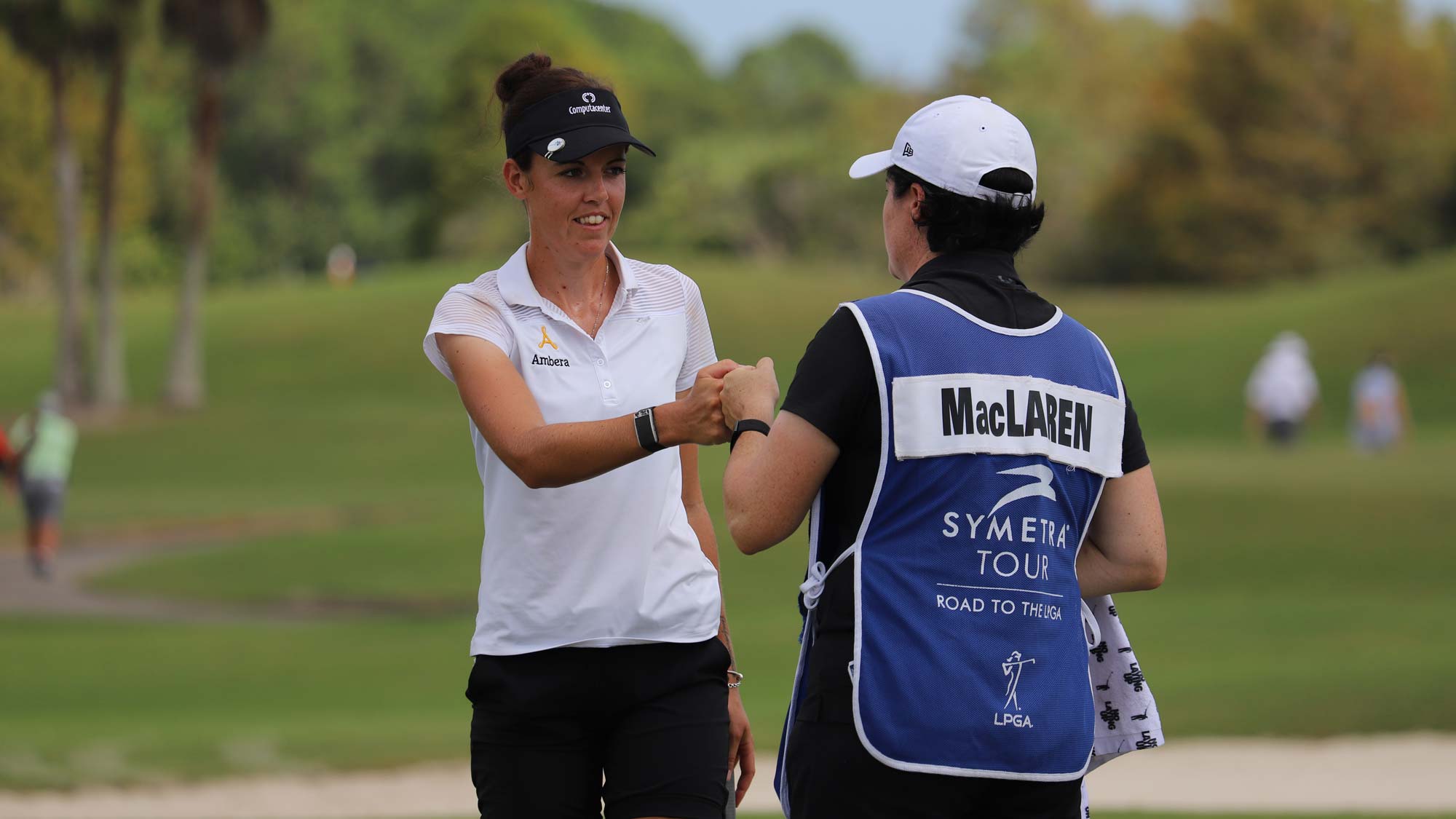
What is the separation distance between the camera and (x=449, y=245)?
78.8m

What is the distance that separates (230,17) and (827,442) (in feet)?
121

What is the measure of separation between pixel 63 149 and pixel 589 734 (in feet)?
122

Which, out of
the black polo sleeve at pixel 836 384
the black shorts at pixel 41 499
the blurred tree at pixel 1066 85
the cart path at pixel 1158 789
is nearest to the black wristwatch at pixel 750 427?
the black polo sleeve at pixel 836 384

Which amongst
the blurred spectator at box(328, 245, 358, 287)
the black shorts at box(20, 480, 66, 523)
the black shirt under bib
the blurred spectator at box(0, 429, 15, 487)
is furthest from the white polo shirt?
the blurred spectator at box(328, 245, 358, 287)

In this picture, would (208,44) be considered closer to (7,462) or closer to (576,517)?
(7,462)

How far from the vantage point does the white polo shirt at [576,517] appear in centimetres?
363

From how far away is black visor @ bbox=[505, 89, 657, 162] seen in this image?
3.66 meters

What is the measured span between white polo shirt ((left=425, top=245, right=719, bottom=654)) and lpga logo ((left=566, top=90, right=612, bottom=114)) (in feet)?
1.17

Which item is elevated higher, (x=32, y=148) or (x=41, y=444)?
(x=32, y=148)

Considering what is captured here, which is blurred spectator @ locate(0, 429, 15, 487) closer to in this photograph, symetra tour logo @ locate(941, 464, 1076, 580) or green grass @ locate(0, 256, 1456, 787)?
green grass @ locate(0, 256, 1456, 787)

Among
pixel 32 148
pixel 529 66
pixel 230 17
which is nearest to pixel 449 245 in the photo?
pixel 32 148

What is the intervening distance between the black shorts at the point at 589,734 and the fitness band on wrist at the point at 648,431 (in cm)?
55

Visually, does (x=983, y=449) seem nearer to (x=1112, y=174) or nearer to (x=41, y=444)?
(x=41, y=444)

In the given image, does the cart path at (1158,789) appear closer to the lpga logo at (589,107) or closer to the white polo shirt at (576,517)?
the white polo shirt at (576,517)
